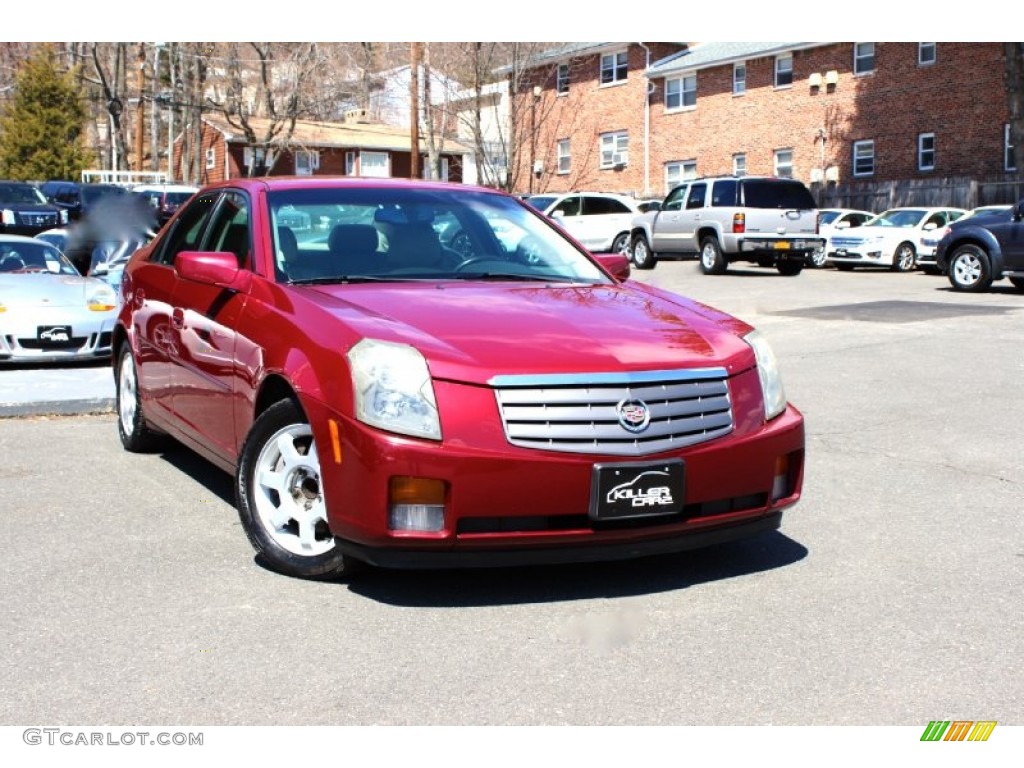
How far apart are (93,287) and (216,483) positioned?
20.4ft

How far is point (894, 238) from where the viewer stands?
26.8 meters

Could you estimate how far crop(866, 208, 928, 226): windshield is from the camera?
2703cm

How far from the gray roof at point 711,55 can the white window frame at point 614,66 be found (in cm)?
119

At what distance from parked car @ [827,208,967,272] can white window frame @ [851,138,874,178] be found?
1187 centimetres

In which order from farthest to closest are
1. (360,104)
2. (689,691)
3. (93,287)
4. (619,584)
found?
(360,104)
(93,287)
(619,584)
(689,691)

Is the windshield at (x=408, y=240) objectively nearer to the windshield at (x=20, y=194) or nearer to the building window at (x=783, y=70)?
the windshield at (x=20, y=194)

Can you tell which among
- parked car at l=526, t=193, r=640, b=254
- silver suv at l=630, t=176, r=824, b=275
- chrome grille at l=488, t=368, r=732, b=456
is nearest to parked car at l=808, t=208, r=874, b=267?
silver suv at l=630, t=176, r=824, b=275

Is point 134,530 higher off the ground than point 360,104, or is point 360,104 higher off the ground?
point 360,104

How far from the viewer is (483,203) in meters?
6.24

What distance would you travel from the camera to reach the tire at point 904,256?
26.7 meters

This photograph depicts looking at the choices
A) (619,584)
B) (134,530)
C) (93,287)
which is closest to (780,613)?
(619,584)

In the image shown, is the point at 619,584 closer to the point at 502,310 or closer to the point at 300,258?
the point at 502,310

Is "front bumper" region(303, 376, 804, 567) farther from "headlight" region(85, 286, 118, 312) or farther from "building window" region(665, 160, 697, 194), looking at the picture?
"building window" region(665, 160, 697, 194)

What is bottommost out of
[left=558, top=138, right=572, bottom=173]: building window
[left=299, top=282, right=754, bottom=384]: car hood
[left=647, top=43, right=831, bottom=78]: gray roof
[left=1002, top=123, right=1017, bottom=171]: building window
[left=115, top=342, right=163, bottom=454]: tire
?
[left=115, top=342, right=163, bottom=454]: tire
